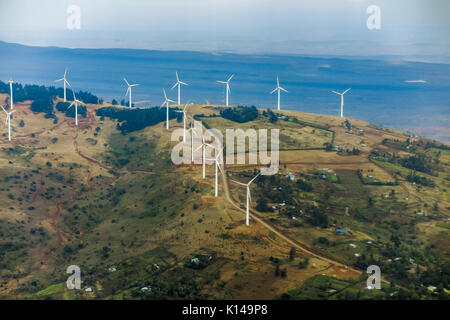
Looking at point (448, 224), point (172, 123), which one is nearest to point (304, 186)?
point (448, 224)

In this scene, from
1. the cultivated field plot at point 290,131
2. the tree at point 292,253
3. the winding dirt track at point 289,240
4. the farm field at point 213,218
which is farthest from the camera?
the cultivated field plot at point 290,131

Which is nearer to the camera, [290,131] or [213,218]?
[213,218]

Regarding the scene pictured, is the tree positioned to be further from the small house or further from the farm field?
the small house

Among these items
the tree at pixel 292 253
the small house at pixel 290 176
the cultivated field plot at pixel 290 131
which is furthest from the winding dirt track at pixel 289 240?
the cultivated field plot at pixel 290 131

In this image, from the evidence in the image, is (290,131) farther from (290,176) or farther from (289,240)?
(289,240)

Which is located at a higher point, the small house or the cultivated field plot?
the cultivated field plot

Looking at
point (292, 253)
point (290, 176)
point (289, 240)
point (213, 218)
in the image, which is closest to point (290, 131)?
point (290, 176)

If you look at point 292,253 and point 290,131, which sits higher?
point 290,131

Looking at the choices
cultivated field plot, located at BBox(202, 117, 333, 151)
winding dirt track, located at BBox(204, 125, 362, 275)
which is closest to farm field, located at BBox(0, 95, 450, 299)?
winding dirt track, located at BBox(204, 125, 362, 275)

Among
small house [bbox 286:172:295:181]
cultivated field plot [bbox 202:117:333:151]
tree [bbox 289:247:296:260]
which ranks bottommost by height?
tree [bbox 289:247:296:260]

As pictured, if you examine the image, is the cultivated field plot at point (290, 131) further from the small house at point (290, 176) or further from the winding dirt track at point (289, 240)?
the winding dirt track at point (289, 240)

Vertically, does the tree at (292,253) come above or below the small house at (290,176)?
below
